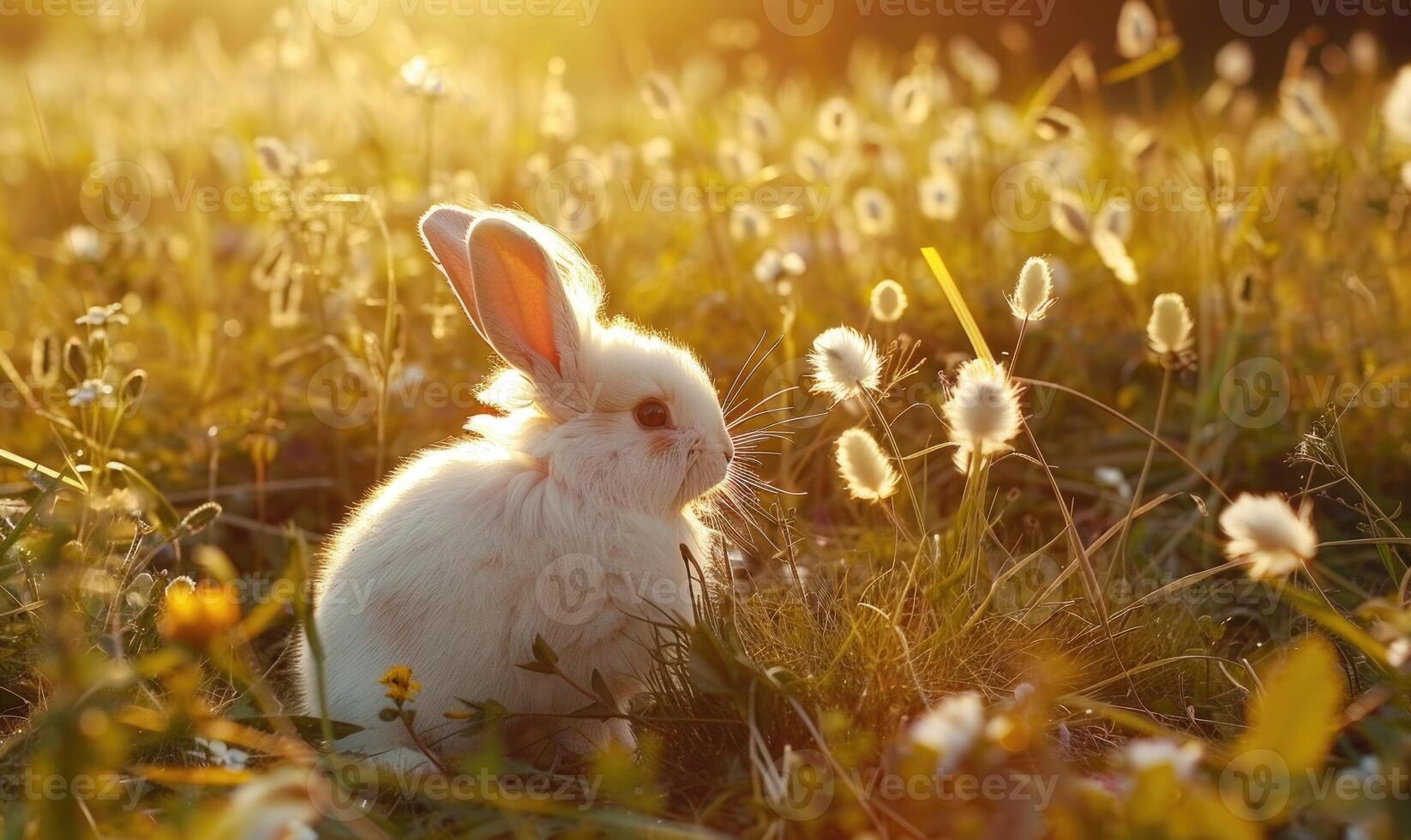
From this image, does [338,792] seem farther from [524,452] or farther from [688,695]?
[524,452]

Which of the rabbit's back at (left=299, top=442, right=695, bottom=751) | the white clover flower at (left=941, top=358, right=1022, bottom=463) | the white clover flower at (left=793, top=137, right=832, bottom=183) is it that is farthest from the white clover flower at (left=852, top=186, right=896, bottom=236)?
the white clover flower at (left=941, top=358, right=1022, bottom=463)

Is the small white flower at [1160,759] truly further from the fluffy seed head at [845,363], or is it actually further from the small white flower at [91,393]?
the small white flower at [91,393]

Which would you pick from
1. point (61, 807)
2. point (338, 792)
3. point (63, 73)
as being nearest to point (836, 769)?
point (338, 792)

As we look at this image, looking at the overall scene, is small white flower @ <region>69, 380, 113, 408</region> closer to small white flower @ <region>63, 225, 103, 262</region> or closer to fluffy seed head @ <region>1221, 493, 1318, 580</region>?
small white flower @ <region>63, 225, 103, 262</region>

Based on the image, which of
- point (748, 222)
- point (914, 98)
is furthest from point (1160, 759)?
point (914, 98)

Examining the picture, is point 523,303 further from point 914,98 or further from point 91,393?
point 914,98
